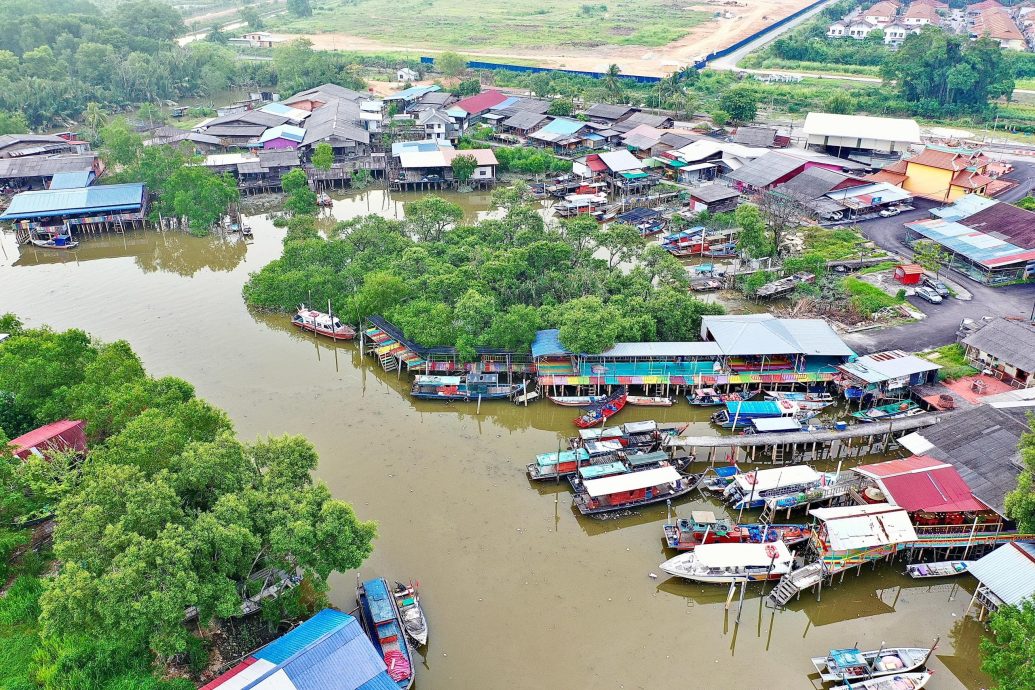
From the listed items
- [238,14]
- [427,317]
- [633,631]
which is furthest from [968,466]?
[238,14]

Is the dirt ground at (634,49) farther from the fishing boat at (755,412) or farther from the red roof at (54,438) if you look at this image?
the red roof at (54,438)

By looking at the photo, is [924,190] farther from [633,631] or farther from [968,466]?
[633,631]

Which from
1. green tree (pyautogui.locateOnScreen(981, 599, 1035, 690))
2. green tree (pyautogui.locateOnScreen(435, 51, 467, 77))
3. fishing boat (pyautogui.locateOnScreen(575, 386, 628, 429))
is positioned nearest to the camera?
green tree (pyautogui.locateOnScreen(981, 599, 1035, 690))

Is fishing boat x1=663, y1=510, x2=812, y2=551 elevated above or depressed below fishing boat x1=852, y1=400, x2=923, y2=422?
below

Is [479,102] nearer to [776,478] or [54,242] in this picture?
[54,242]

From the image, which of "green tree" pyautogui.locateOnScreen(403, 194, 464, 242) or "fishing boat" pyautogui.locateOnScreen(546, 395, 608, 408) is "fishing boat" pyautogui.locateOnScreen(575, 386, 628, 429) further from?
"green tree" pyautogui.locateOnScreen(403, 194, 464, 242)

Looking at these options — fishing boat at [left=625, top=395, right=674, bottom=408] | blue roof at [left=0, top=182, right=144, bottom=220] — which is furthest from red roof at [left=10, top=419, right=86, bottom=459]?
blue roof at [left=0, top=182, right=144, bottom=220]

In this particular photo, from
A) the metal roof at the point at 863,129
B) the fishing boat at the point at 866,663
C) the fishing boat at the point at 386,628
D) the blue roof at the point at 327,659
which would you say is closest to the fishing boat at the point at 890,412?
the fishing boat at the point at 866,663
